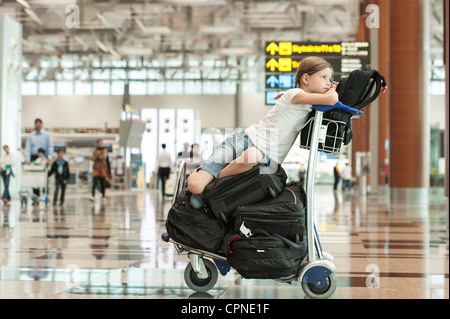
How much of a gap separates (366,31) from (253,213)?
2493 cm

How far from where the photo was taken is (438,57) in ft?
148

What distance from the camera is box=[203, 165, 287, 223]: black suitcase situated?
3.87 metres

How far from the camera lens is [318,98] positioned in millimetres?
3691

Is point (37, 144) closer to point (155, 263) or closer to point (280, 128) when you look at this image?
point (155, 263)

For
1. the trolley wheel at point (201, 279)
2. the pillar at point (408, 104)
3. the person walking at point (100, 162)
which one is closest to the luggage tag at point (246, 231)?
the trolley wheel at point (201, 279)

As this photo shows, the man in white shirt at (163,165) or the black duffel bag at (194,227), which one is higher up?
the man in white shirt at (163,165)

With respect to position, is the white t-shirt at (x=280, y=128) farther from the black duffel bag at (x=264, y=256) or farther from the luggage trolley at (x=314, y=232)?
the black duffel bag at (x=264, y=256)

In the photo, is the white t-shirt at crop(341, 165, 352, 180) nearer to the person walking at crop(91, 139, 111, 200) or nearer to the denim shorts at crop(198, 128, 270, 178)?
the person walking at crop(91, 139, 111, 200)

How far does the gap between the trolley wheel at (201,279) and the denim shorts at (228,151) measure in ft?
2.20

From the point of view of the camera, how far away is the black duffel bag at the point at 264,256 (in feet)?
12.2

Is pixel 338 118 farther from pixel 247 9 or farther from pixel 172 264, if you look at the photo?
pixel 247 9

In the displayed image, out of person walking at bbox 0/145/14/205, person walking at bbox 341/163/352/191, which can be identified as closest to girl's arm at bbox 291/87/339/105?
person walking at bbox 0/145/14/205

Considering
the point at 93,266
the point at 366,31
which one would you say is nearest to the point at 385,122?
the point at 366,31

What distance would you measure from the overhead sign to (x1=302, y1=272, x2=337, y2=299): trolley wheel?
10.6 meters
